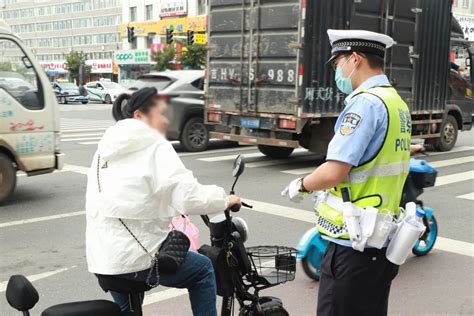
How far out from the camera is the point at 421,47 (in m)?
11.4

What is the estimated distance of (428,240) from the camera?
17.6 ft

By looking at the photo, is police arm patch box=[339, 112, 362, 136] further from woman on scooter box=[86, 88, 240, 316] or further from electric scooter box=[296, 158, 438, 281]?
electric scooter box=[296, 158, 438, 281]

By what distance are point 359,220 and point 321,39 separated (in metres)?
7.50

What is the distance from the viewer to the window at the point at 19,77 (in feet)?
23.0

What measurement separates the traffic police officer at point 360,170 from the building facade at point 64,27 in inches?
2277

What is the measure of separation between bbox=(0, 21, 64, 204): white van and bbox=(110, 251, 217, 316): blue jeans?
4930mm

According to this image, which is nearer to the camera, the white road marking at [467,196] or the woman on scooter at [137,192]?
the woman on scooter at [137,192]

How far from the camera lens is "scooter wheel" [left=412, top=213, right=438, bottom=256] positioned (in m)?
5.27

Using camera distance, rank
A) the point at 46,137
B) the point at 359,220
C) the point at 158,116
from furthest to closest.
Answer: the point at 46,137 < the point at 359,220 < the point at 158,116

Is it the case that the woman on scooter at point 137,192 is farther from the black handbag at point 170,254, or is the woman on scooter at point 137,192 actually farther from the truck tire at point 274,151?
the truck tire at point 274,151

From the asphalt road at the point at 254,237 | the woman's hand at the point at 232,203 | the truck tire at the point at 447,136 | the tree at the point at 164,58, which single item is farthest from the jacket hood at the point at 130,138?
the truck tire at the point at 447,136

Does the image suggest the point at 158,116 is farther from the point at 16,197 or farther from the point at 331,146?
the point at 16,197

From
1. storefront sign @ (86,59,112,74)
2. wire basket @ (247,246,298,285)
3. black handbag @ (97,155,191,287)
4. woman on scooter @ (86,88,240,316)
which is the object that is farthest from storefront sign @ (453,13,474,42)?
woman on scooter @ (86,88,240,316)

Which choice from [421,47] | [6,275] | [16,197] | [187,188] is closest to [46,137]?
[16,197]
